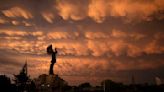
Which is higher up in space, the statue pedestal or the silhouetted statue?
the silhouetted statue

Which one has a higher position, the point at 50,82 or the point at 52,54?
the point at 52,54

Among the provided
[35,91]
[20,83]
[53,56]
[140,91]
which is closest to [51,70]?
[53,56]

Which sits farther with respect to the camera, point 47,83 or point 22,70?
point 22,70

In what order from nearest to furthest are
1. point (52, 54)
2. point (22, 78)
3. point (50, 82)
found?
point (50, 82) → point (52, 54) → point (22, 78)

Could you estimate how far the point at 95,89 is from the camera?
145 feet

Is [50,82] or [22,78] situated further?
[22,78]

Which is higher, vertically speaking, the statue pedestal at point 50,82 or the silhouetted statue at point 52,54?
the silhouetted statue at point 52,54

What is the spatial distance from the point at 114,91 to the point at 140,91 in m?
4.47

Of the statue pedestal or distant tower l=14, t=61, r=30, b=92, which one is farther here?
distant tower l=14, t=61, r=30, b=92

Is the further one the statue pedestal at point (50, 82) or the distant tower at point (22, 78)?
the distant tower at point (22, 78)

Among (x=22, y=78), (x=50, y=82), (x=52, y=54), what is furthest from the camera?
(x=22, y=78)

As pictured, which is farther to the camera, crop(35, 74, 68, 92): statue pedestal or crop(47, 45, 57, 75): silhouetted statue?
crop(47, 45, 57, 75): silhouetted statue

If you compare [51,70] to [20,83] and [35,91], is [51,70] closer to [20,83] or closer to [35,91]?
[35,91]

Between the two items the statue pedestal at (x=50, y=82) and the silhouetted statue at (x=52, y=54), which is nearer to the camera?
the statue pedestal at (x=50, y=82)
